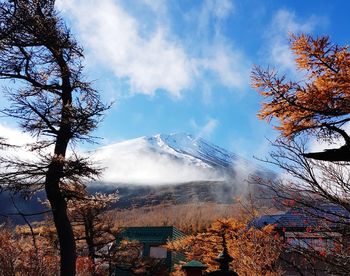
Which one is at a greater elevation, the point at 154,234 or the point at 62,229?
the point at 62,229

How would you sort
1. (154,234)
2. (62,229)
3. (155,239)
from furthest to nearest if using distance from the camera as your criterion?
(154,234), (155,239), (62,229)

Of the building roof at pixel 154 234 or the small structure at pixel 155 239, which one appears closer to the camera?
the small structure at pixel 155 239

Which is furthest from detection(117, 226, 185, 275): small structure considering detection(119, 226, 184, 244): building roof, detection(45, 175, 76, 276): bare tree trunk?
detection(45, 175, 76, 276): bare tree trunk

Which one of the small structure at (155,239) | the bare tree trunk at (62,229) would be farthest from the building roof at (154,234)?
the bare tree trunk at (62,229)

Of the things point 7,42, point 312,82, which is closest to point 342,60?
point 312,82

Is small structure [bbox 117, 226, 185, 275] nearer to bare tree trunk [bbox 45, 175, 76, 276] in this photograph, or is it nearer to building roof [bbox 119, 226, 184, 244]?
building roof [bbox 119, 226, 184, 244]

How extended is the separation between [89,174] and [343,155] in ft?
24.2

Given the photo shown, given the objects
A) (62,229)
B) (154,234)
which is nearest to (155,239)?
(154,234)

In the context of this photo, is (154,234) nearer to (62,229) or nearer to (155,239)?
(155,239)

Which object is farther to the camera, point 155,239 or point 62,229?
point 155,239

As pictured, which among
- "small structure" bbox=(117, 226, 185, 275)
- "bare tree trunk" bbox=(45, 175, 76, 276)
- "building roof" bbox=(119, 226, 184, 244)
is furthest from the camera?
"building roof" bbox=(119, 226, 184, 244)

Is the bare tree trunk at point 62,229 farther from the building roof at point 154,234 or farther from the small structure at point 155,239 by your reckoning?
the building roof at point 154,234

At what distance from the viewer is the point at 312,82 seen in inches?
427

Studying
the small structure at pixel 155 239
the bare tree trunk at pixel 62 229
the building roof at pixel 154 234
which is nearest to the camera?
the bare tree trunk at pixel 62 229
